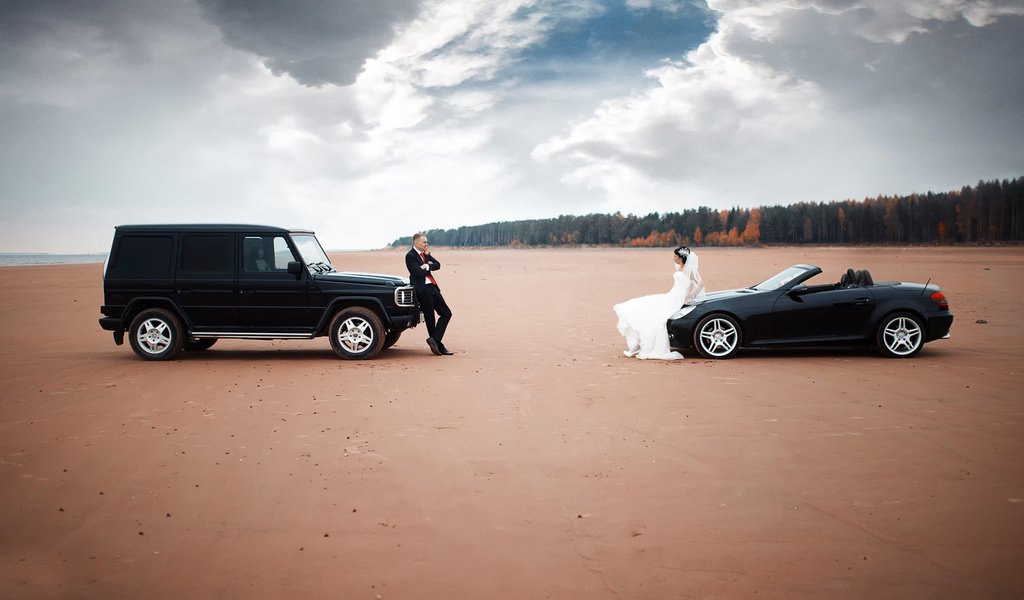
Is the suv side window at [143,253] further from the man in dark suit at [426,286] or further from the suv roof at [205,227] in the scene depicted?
the man in dark suit at [426,286]

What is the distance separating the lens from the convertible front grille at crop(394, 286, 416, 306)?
488 inches

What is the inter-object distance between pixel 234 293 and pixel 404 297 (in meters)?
Result: 2.78

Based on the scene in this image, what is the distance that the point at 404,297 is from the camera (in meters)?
12.5

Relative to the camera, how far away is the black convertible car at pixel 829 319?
1184 centimetres

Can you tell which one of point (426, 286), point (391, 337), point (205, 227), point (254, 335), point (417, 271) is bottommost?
point (391, 337)

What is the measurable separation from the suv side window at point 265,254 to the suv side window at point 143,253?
128 cm

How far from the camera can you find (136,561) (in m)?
4.21

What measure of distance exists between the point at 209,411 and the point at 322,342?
284 inches

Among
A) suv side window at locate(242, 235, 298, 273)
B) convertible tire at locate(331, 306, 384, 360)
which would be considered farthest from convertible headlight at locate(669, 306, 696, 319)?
suv side window at locate(242, 235, 298, 273)

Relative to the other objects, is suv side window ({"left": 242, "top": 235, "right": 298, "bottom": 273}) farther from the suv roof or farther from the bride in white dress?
the bride in white dress

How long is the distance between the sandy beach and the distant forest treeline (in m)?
109

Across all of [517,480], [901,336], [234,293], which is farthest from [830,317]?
[234,293]

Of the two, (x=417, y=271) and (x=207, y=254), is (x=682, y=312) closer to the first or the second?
(x=417, y=271)

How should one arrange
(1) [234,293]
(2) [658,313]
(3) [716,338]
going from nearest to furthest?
(3) [716,338] < (2) [658,313] < (1) [234,293]
